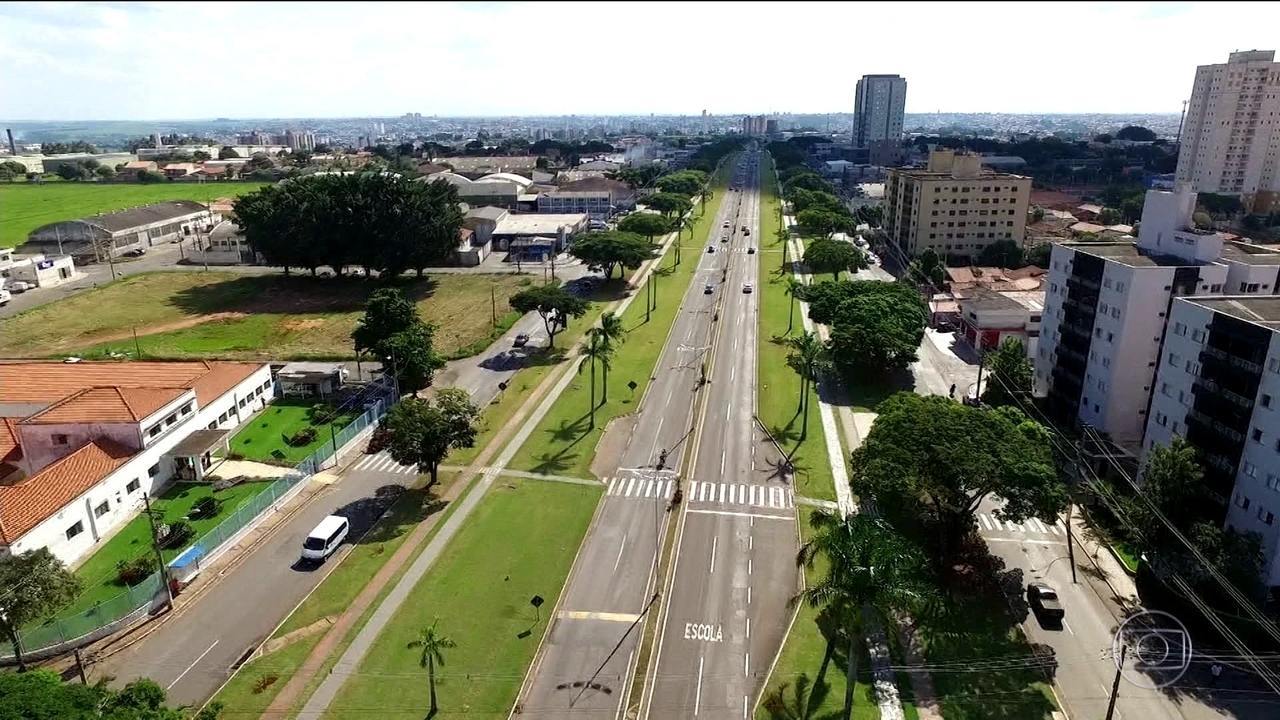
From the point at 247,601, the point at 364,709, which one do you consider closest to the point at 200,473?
the point at 247,601

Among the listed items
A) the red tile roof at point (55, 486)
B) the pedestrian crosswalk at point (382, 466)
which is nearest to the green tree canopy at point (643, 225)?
the pedestrian crosswalk at point (382, 466)

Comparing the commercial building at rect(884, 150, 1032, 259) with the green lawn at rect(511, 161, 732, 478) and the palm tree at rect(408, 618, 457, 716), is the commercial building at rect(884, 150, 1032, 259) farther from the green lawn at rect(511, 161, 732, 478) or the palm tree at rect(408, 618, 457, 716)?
the palm tree at rect(408, 618, 457, 716)

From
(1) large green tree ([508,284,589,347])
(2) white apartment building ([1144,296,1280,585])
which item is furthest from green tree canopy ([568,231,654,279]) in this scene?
(2) white apartment building ([1144,296,1280,585])

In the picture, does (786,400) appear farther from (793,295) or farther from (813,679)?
(813,679)

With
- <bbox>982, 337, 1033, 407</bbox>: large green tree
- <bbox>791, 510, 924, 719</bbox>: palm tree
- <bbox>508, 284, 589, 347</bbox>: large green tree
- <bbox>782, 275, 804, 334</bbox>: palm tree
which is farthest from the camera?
<bbox>782, 275, 804, 334</bbox>: palm tree

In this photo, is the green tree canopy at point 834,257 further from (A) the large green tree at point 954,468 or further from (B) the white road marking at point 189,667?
(B) the white road marking at point 189,667

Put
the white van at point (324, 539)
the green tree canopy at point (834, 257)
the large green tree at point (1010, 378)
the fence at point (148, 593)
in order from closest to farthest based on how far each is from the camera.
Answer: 1. the fence at point (148, 593)
2. the white van at point (324, 539)
3. the large green tree at point (1010, 378)
4. the green tree canopy at point (834, 257)
